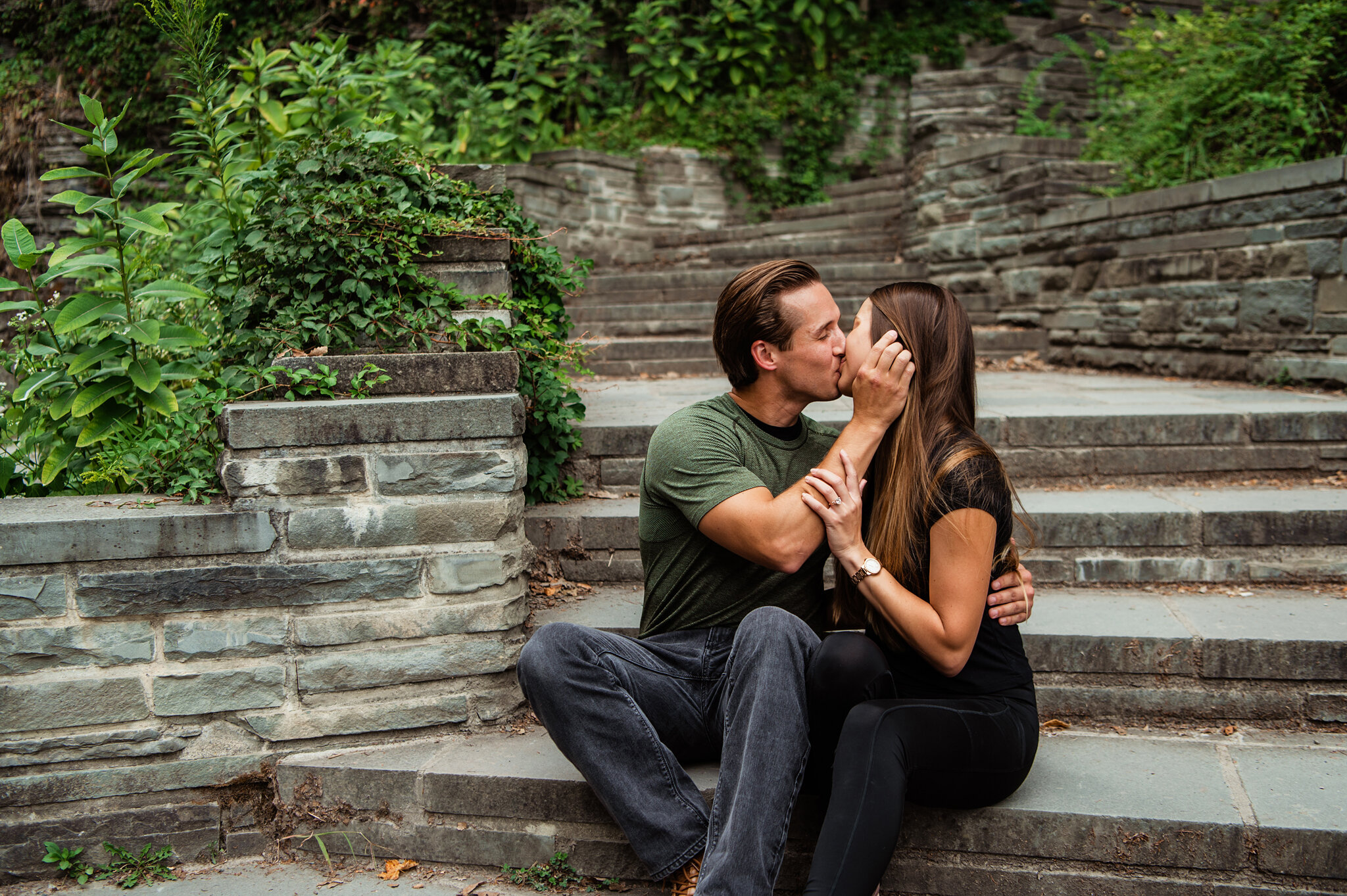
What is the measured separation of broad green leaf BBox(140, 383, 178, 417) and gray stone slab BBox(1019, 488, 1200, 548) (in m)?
2.75

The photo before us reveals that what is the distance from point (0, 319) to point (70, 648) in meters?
6.37

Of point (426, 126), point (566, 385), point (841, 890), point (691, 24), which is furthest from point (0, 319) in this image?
point (841, 890)

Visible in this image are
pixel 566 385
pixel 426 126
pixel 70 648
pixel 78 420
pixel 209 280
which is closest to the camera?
pixel 70 648

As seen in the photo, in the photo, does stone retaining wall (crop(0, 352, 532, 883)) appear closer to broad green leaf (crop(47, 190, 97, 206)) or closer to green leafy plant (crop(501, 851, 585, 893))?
green leafy plant (crop(501, 851, 585, 893))

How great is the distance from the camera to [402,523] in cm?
231

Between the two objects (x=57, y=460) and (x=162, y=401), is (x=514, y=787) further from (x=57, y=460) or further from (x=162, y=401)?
(x=57, y=460)

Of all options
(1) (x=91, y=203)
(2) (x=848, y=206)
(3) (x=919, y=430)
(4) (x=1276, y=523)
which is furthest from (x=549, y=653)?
(2) (x=848, y=206)

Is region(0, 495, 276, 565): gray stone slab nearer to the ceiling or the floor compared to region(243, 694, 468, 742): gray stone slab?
nearer to the ceiling

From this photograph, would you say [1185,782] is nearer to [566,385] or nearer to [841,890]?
[841,890]

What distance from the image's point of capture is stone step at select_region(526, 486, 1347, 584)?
2.89 meters

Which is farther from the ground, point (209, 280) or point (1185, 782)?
point (209, 280)

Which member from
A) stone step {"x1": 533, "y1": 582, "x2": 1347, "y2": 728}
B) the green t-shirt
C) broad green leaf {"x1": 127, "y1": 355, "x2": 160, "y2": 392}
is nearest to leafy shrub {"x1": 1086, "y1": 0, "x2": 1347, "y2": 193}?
stone step {"x1": 533, "y1": 582, "x2": 1347, "y2": 728}

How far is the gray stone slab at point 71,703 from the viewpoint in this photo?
2184 millimetres

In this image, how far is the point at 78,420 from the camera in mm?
2645
